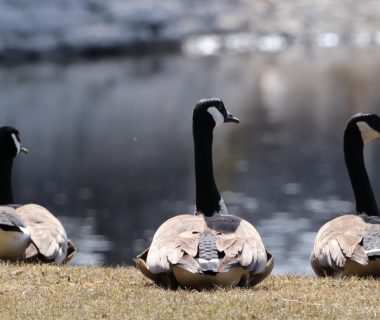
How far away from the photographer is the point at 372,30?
346 ft

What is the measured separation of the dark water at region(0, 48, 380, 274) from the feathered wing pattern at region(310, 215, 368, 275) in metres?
6.22

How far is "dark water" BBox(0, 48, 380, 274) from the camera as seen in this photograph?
1230 inches

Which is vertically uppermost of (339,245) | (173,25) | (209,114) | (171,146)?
(209,114)

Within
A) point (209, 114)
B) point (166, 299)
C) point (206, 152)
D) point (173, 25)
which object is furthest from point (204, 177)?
point (173, 25)

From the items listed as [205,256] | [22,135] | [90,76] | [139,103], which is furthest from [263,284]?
[90,76]

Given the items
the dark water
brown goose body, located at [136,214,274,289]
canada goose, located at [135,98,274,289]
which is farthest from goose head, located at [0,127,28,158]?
the dark water

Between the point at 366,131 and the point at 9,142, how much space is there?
5199 mm

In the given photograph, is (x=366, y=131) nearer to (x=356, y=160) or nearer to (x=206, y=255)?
(x=356, y=160)

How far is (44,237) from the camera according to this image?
1195 cm

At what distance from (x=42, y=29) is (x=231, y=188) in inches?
2355

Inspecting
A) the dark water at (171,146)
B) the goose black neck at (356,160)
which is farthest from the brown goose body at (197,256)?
the dark water at (171,146)

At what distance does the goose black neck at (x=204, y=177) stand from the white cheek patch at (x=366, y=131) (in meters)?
2.07

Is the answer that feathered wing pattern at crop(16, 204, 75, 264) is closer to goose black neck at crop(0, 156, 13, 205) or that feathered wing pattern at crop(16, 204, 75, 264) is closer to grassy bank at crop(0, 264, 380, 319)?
grassy bank at crop(0, 264, 380, 319)

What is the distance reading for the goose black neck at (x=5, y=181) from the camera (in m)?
14.1
